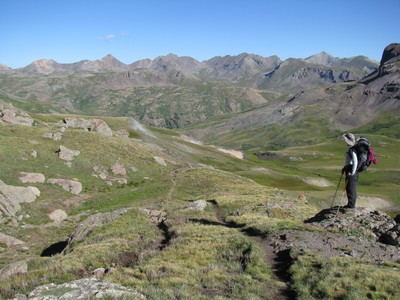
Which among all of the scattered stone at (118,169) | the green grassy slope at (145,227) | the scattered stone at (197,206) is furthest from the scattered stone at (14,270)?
the scattered stone at (118,169)

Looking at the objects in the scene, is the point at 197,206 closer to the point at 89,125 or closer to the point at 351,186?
the point at 351,186

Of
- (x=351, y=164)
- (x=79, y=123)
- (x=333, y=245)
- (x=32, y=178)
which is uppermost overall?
(x=351, y=164)

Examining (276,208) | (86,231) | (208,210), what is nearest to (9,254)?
(86,231)

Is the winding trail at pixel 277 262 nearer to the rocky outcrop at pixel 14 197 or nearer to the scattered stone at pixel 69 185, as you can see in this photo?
the rocky outcrop at pixel 14 197

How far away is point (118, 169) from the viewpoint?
71.6 m

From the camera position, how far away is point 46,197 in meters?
50.8

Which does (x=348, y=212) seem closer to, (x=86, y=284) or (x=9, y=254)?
(x=86, y=284)

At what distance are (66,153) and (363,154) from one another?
54.8 metres

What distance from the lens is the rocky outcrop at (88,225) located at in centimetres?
3269

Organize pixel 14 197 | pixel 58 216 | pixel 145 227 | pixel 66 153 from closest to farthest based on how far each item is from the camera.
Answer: pixel 145 227 < pixel 14 197 < pixel 58 216 < pixel 66 153

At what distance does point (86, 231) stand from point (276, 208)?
21253 millimetres

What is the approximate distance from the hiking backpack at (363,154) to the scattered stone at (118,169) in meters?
52.9

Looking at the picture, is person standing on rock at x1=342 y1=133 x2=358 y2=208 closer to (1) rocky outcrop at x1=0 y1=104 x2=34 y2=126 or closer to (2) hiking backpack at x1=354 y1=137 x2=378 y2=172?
(2) hiking backpack at x1=354 y1=137 x2=378 y2=172

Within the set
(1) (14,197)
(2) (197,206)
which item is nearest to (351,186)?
(2) (197,206)
